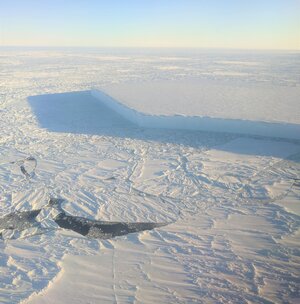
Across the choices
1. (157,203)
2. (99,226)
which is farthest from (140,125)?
(99,226)

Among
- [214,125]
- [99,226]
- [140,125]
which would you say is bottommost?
[99,226]

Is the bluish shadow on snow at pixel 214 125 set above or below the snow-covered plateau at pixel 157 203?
above

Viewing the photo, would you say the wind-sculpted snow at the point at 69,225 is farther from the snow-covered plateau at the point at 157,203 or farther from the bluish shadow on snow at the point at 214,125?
the bluish shadow on snow at the point at 214,125

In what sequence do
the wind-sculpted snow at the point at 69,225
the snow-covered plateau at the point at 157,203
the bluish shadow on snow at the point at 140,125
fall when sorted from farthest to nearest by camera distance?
the bluish shadow on snow at the point at 140,125
the wind-sculpted snow at the point at 69,225
the snow-covered plateau at the point at 157,203

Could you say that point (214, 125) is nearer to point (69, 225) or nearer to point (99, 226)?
point (99, 226)

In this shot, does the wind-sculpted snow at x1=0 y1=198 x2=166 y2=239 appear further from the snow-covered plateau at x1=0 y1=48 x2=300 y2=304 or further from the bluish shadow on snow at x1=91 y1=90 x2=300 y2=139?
the bluish shadow on snow at x1=91 y1=90 x2=300 y2=139

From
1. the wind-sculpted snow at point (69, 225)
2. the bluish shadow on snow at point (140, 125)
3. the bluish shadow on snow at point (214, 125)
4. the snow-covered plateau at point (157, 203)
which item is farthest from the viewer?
the bluish shadow on snow at point (140, 125)

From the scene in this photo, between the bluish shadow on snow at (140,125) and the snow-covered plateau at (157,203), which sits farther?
the bluish shadow on snow at (140,125)

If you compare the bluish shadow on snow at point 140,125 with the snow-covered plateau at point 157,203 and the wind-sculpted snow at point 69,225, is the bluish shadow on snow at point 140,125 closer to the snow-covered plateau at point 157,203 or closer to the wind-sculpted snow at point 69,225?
the snow-covered plateau at point 157,203

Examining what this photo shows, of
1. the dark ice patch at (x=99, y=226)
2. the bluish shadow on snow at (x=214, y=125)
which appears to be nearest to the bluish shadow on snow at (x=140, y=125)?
the bluish shadow on snow at (x=214, y=125)
